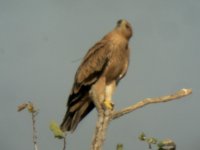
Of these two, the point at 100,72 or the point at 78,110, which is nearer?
the point at 78,110

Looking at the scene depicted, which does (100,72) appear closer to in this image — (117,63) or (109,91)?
(117,63)

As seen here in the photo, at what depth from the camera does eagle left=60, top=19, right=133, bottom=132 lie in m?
9.28

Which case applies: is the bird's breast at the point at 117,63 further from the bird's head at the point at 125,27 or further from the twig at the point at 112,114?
the twig at the point at 112,114

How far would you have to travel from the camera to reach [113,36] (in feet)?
33.3

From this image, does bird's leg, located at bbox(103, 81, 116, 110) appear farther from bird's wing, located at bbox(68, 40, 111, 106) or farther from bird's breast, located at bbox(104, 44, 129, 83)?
bird's wing, located at bbox(68, 40, 111, 106)

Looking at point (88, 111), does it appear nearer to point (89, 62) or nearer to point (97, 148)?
point (89, 62)

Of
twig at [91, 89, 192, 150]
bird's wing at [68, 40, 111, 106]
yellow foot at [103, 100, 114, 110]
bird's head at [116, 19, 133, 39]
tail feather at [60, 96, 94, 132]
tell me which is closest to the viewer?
twig at [91, 89, 192, 150]

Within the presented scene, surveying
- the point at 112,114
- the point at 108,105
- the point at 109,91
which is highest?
the point at 109,91

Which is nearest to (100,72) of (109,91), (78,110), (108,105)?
(109,91)

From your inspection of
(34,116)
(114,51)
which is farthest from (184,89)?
(114,51)

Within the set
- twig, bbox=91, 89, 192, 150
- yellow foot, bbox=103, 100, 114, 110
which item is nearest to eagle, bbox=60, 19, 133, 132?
yellow foot, bbox=103, 100, 114, 110

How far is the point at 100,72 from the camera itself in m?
9.91

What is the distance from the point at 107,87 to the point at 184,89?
3287mm

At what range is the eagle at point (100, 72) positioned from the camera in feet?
30.5
